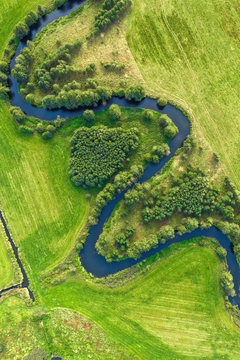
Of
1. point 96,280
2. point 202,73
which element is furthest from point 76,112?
point 96,280

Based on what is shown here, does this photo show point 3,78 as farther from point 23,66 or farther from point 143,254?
point 143,254

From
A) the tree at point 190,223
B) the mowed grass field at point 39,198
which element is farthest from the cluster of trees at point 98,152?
the tree at point 190,223

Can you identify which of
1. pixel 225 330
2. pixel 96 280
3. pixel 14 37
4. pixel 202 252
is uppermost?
pixel 14 37

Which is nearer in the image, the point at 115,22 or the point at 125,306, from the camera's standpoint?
the point at 125,306

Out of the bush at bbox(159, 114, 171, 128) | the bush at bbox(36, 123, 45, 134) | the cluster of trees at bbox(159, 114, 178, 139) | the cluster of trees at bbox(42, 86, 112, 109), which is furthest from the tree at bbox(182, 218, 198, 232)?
the bush at bbox(36, 123, 45, 134)

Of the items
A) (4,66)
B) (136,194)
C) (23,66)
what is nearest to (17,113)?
(23,66)

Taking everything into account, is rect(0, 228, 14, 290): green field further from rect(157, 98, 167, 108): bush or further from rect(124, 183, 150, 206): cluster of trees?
rect(157, 98, 167, 108): bush

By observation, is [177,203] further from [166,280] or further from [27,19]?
[27,19]
